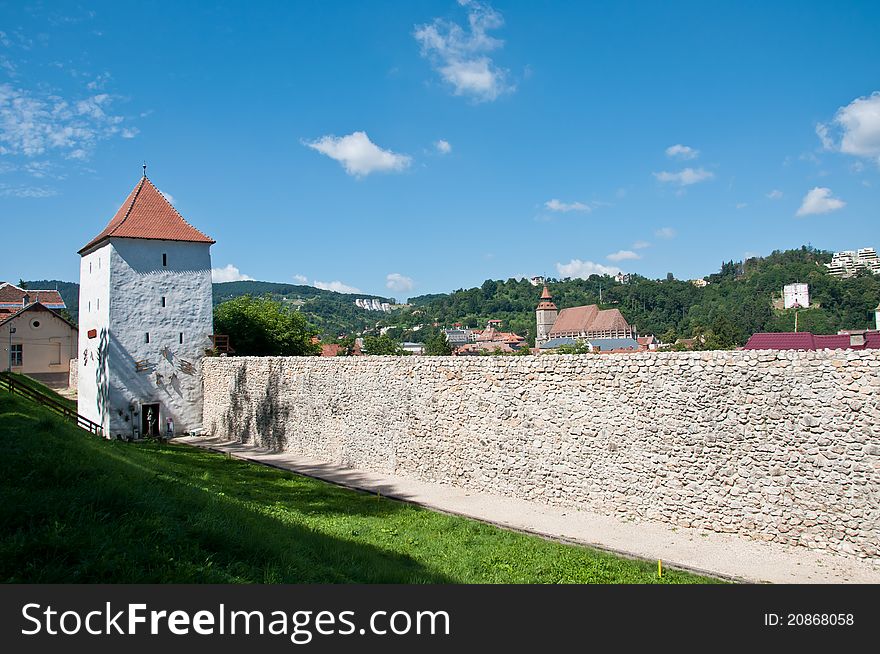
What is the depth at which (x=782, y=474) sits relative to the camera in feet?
29.7

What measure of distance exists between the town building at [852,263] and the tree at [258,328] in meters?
121

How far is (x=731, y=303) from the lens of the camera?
369 feet

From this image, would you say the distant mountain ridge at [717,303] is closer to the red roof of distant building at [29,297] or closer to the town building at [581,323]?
the town building at [581,323]

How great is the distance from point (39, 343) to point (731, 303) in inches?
4271

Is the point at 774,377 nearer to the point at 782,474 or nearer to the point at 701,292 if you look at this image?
the point at 782,474

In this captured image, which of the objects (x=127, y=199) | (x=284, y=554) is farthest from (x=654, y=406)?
(x=127, y=199)

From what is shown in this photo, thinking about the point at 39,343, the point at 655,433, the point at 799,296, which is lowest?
the point at 655,433

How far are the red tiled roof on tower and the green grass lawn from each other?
561 inches

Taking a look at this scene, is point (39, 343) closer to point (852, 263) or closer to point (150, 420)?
point (150, 420)

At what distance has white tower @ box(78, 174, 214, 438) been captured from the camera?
73.7ft

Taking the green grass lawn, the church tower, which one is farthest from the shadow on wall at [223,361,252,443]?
the church tower

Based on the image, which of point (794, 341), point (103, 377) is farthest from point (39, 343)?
point (794, 341)

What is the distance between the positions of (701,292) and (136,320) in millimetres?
130195

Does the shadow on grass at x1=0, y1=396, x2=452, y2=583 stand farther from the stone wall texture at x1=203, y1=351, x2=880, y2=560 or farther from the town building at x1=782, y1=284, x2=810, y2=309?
the town building at x1=782, y1=284, x2=810, y2=309
